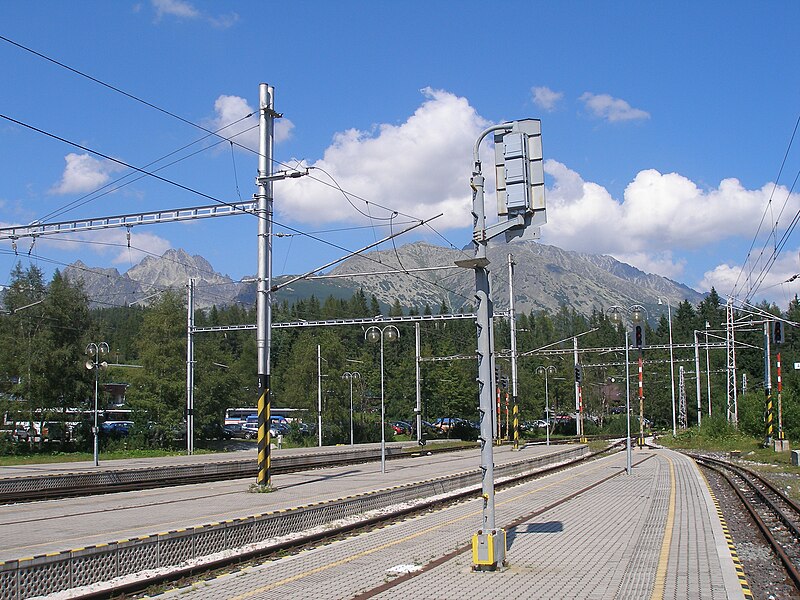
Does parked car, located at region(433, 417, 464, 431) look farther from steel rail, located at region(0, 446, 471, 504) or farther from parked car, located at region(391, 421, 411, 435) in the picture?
steel rail, located at region(0, 446, 471, 504)

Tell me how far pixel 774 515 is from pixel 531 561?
1137 cm

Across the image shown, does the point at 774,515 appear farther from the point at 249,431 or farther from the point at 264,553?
the point at 249,431

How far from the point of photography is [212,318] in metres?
160

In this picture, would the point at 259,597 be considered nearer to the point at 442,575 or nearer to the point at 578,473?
the point at 442,575

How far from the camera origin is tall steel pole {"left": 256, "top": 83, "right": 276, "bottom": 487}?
25.1 meters

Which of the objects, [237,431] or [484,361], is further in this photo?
[237,431]

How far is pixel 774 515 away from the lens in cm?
2112

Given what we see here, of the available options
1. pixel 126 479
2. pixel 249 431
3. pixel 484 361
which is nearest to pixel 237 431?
pixel 249 431

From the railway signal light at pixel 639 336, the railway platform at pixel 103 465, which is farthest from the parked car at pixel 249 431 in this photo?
the railway signal light at pixel 639 336

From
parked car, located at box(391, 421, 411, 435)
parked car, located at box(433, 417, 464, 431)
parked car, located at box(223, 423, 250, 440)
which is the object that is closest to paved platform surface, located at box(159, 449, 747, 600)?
parked car, located at box(433, 417, 464, 431)

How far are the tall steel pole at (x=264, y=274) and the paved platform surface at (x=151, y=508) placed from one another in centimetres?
173

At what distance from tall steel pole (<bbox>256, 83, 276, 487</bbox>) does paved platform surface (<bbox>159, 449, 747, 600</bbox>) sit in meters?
7.03

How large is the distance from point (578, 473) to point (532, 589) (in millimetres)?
25200

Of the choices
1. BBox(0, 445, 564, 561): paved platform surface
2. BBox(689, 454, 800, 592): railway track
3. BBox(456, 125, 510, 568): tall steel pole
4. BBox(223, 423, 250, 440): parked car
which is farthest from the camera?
BBox(223, 423, 250, 440): parked car
